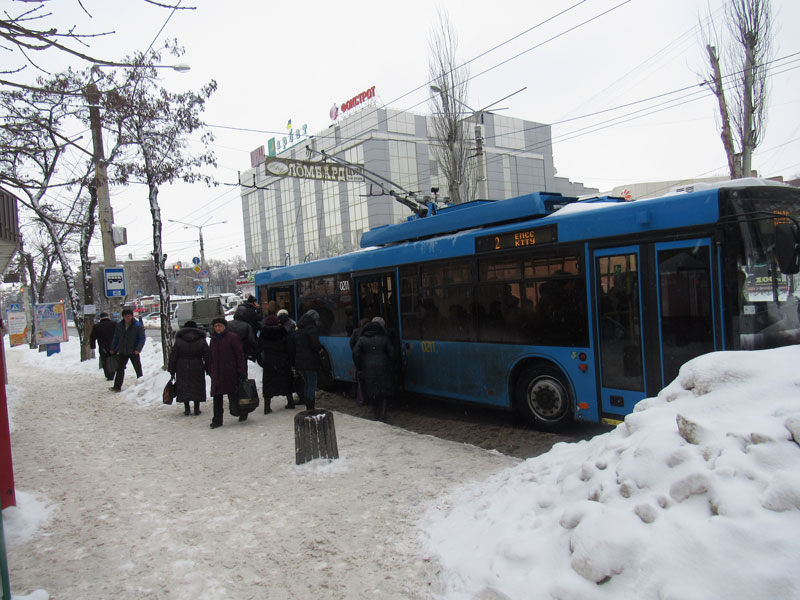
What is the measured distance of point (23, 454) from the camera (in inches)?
295

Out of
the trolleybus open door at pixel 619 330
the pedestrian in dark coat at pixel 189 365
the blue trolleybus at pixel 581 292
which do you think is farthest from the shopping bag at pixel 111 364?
the trolleybus open door at pixel 619 330

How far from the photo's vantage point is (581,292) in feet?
22.2

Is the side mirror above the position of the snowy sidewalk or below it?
above

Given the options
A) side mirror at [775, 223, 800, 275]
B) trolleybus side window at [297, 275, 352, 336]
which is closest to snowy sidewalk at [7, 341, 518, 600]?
trolleybus side window at [297, 275, 352, 336]

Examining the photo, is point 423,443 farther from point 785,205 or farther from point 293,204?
point 293,204

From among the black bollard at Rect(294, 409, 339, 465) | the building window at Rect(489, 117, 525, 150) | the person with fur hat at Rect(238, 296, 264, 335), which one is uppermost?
the building window at Rect(489, 117, 525, 150)

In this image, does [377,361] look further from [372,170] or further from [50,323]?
[372,170]

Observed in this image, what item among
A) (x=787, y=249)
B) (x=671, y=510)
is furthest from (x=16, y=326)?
(x=671, y=510)

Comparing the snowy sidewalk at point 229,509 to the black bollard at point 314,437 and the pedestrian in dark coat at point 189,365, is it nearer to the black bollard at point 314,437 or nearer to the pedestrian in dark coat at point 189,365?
the black bollard at point 314,437

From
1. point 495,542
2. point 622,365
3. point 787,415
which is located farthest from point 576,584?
point 622,365

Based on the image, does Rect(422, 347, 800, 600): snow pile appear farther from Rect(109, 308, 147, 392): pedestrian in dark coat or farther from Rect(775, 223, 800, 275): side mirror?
Rect(109, 308, 147, 392): pedestrian in dark coat

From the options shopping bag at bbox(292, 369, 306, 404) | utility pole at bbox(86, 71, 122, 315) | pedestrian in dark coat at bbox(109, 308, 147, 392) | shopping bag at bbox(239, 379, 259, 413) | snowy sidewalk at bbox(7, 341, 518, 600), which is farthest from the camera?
utility pole at bbox(86, 71, 122, 315)

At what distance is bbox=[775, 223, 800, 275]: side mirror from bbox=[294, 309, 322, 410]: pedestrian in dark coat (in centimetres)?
625

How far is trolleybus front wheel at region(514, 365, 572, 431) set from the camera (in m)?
7.07
